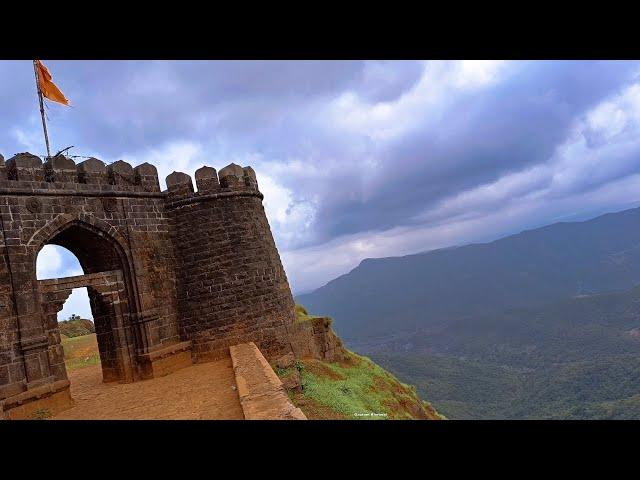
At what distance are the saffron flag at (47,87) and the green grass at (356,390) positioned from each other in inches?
399

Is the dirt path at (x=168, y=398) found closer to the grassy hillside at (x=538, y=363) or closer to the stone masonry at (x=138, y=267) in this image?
the stone masonry at (x=138, y=267)

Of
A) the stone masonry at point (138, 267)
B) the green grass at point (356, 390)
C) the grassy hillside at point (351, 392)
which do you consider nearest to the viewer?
the grassy hillside at point (351, 392)

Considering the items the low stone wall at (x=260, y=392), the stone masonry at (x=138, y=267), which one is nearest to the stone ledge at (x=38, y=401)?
the stone masonry at (x=138, y=267)

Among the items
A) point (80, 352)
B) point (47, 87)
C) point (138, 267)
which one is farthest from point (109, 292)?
point (80, 352)

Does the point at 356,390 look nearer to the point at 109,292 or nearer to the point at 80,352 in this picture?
the point at 109,292

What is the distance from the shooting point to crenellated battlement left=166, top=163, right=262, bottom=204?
1225 cm

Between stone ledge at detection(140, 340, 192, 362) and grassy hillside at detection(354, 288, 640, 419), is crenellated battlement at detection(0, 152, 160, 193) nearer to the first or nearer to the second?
stone ledge at detection(140, 340, 192, 362)

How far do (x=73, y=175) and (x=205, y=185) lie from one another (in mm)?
3231

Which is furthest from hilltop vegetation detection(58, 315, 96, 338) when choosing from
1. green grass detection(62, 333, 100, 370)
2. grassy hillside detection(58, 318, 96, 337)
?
green grass detection(62, 333, 100, 370)

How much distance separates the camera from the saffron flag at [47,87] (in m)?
12.0

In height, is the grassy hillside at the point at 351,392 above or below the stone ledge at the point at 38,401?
below

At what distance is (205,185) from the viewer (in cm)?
1234
